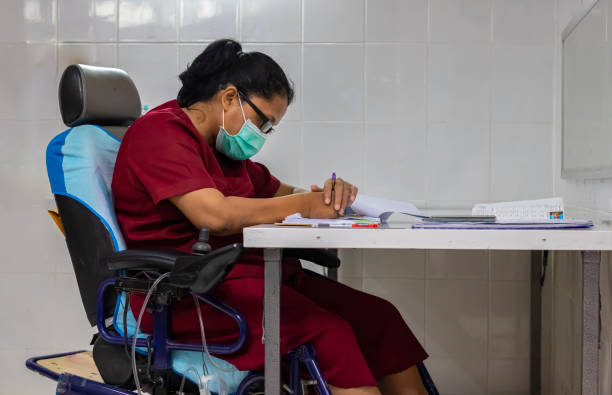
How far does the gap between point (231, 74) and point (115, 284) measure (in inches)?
25.4

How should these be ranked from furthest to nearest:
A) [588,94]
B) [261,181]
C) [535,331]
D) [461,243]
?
[535,331] < [261,181] < [588,94] < [461,243]

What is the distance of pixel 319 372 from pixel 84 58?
1777 mm

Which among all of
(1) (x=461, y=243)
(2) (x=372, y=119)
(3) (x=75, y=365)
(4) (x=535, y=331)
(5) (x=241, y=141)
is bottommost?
(4) (x=535, y=331)

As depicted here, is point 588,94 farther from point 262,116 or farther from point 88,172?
point 88,172

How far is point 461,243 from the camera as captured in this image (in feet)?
3.57

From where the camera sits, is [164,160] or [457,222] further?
[164,160]

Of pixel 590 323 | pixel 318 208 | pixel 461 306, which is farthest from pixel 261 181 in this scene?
pixel 590 323

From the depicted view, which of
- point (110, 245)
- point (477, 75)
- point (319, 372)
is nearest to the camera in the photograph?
point (319, 372)

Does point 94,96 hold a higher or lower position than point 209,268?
higher

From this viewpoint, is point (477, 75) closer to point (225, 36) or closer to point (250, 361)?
point (225, 36)

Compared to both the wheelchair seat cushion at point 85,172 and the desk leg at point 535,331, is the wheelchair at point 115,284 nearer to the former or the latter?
the wheelchair seat cushion at point 85,172

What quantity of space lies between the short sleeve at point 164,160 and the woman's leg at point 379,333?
0.44 m

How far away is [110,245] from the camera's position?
1.41m

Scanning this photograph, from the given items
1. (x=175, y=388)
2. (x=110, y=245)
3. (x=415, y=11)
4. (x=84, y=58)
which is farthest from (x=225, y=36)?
(x=175, y=388)
